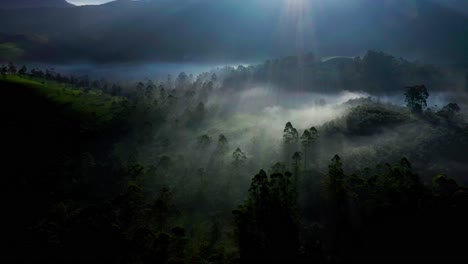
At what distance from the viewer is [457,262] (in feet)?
394

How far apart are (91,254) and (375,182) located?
114 metres

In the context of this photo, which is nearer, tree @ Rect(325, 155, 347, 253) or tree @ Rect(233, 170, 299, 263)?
tree @ Rect(233, 170, 299, 263)

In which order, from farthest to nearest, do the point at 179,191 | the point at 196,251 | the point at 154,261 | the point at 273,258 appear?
1. the point at 179,191
2. the point at 196,251
3. the point at 273,258
4. the point at 154,261

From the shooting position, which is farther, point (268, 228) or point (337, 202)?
point (337, 202)

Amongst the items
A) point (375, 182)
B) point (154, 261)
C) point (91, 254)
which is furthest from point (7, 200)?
point (375, 182)

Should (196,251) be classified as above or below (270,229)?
below

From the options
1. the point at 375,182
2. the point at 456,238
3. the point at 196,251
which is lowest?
the point at 196,251

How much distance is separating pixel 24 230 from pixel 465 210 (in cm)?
15967

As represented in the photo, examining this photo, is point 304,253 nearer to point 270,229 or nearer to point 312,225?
point 270,229

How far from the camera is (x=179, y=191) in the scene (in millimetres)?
190250

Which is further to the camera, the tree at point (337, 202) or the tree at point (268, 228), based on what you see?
the tree at point (337, 202)

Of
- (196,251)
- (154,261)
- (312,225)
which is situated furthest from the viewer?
(312,225)

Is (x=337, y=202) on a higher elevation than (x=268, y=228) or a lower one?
higher

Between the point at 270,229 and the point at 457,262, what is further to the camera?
the point at 270,229
